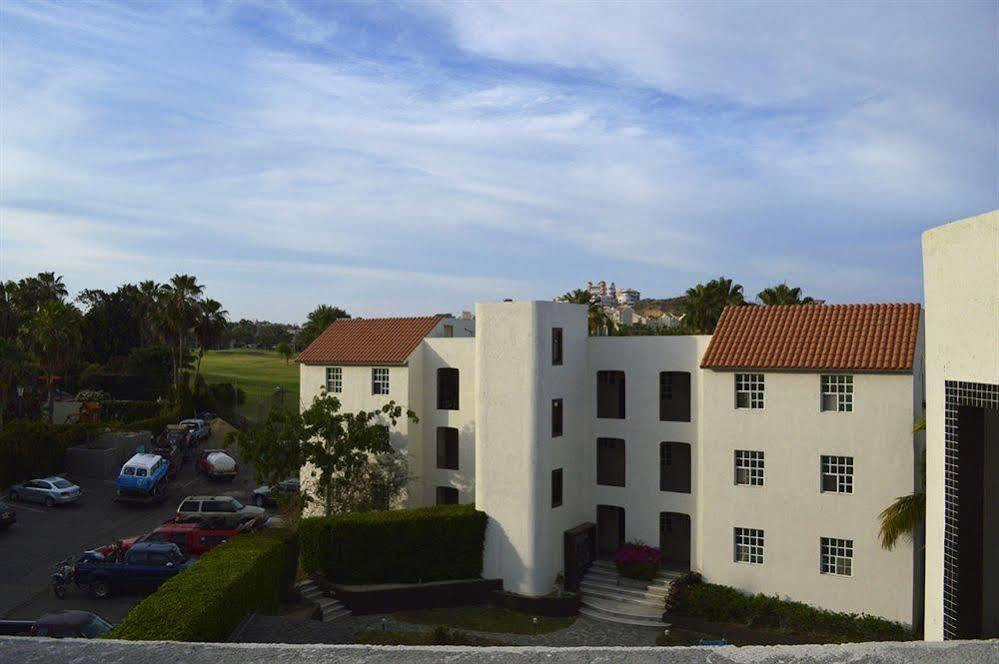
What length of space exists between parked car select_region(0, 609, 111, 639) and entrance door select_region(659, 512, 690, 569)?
2233 centimetres

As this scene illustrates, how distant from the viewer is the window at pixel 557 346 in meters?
32.6

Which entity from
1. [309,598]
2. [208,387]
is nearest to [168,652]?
[309,598]

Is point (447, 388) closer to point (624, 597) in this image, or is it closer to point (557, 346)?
point (557, 346)

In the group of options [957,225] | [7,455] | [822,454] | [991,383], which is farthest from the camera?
[7,455]

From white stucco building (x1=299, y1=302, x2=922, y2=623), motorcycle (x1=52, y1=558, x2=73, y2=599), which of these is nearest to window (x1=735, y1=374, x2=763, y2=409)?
white stucco building (x1=299, y1=302, x2=922, y2=623)

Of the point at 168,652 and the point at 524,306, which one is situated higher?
the point at 524,306

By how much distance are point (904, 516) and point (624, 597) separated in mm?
10798

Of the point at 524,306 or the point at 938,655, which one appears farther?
the point at 524,306

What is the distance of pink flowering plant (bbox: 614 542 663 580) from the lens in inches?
1232

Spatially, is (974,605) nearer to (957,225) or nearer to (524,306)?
(957,225)

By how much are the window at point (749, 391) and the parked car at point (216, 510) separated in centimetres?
2285

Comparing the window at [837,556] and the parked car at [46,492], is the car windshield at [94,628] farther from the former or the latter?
the parked car at [46,492]

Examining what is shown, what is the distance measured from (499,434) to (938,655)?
26.3 m

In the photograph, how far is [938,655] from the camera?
6164mm
